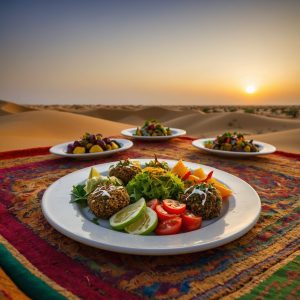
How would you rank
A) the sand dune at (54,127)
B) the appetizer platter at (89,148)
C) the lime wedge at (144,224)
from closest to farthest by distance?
the lime wedge at (144,224) < the appetizer platter at (89,148) < the sand dune at (54,127)

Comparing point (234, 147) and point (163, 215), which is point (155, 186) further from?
point (234, 147)

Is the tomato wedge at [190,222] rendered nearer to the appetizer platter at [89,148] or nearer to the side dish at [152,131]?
the appetizer platter at [89,148]

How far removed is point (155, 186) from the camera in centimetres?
186

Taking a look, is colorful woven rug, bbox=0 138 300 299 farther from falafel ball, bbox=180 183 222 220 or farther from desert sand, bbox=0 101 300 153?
desert sand, bbox=0 101 300 153

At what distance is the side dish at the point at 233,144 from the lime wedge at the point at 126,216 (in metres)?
2.34

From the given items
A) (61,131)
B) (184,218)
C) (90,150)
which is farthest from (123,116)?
(184,218)

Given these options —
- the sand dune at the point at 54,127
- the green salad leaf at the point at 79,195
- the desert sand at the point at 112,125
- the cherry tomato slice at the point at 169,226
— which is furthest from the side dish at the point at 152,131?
the sand dune at the point at 54,127

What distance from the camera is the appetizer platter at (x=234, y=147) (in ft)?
10.7

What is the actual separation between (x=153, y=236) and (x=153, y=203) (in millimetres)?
360

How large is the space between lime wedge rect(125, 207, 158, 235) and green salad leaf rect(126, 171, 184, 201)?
358 mm

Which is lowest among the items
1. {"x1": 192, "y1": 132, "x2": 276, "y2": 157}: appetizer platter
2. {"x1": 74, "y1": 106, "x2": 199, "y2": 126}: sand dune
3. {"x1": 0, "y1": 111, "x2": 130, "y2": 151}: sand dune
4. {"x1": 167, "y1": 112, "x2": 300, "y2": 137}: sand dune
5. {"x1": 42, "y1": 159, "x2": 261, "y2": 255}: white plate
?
{"x1": 74, "y1": 106, "x2": 199, "y2": 126}: sand dune

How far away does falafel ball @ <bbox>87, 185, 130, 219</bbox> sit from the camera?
4.99ft

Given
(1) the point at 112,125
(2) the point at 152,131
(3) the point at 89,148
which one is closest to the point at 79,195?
(3) the point at 89,148

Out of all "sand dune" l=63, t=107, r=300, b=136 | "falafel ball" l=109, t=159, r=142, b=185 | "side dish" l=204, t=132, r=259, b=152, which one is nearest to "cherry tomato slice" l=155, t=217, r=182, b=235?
"falafel ball" l=109, t=159, r=142, b=185
